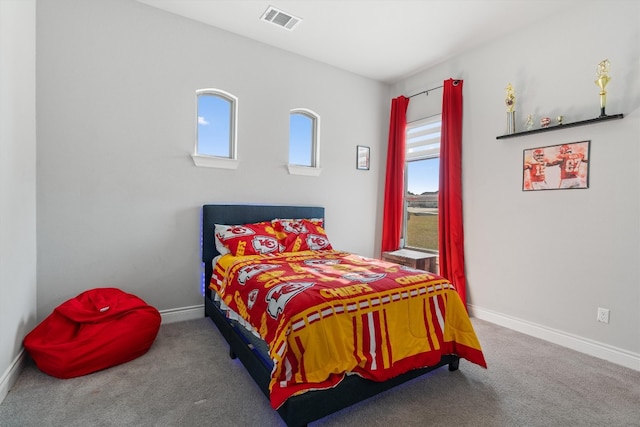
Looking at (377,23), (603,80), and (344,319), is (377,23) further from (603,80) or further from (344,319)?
(344,319)

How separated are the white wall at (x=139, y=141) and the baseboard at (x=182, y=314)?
7cm

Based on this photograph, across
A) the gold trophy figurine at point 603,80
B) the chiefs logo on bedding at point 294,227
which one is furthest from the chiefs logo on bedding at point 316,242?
the gold trophy figurine at point 603,80

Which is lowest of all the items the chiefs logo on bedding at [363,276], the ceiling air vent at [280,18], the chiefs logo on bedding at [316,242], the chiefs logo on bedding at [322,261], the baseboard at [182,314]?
the baseboard at [182,314]

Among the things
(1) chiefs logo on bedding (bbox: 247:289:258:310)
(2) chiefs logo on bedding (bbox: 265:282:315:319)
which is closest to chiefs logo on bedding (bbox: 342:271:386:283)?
(2) chiefs logo on bedding (bbox: 265:282:315:319)

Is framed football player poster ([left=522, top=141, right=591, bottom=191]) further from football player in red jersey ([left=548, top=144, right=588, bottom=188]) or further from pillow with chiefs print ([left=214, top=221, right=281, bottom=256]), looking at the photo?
pillow with chiefs print ([left=214, top=221, right=281, bottom=256])

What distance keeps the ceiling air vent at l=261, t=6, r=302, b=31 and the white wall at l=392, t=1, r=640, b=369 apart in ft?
6.51

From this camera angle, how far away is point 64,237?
2.56 metres

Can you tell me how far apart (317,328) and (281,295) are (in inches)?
12.0

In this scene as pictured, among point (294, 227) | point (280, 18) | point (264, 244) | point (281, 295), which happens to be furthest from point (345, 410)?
point (280, 18)

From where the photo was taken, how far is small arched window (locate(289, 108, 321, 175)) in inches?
151

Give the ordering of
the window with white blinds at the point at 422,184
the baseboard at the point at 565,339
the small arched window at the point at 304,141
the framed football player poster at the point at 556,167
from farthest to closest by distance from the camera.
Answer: the window with white blinds at the point at 422,184
the small arched window at the point at 304,141
the framed football player poster at the point at 556,167
the baseboard at the point at 565,339

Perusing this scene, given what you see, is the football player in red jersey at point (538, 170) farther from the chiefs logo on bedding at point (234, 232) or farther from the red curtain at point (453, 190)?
the chiefs logo on bedding at point (234, 232)

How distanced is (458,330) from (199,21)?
3694mm

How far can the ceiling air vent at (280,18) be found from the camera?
9.48ft
